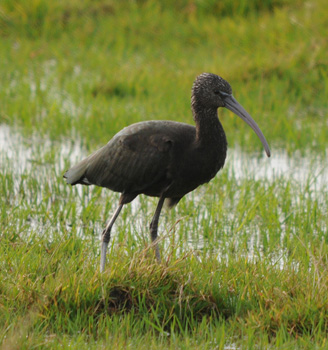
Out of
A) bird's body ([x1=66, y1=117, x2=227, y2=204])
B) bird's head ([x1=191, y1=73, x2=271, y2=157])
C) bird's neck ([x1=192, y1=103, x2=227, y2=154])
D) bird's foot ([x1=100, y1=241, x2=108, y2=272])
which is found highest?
bird's head ([x1=191, y1=73, x2=271, y2=157])

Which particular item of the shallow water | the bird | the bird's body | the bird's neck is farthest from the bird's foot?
the bird's neck

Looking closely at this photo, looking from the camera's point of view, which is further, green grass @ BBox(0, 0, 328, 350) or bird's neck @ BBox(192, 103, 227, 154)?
bird's neck @ BBox(192, 103, 227, 154)

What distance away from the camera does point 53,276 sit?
4777mm

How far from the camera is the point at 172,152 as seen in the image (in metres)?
4.85

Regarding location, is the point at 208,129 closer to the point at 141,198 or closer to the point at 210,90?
the point at 210,90

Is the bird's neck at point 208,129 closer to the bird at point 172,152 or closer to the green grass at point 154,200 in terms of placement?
the bird at point 172,152

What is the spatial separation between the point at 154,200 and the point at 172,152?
177 centimetres

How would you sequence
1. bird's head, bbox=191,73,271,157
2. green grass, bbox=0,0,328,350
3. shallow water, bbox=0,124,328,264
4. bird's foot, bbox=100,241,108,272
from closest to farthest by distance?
green grass, bbox=0,0,328,350 → bird's foot, bbox=100,241,108,272 → bird's head, bbox=191,73,271,157 → shallow water, bbox=0,124,328,264

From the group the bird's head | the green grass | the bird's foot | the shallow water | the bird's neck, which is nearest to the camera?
the green grass

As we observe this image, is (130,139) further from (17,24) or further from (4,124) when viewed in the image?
(17,24)

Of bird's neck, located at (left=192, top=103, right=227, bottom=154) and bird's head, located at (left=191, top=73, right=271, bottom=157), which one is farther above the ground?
bird's head, located at (left=191, top=73, right=271, bottom=157)

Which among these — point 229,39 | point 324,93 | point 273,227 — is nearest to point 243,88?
point 324,93

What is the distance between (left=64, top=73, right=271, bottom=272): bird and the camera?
15.9 ft

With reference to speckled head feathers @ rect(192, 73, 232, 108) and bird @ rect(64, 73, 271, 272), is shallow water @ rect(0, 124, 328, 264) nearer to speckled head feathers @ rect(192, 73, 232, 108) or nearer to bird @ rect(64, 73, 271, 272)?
bird @ rect(64, 73, 271, 272)
